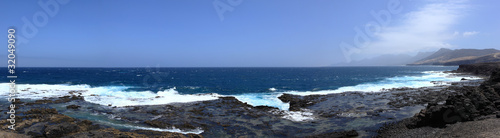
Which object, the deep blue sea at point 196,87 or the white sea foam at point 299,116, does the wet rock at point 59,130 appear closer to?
the deep blue sea at point 196,87

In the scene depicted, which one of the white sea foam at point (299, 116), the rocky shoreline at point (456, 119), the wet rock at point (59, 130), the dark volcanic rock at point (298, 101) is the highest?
the rocky shoreline at point (456, 119)

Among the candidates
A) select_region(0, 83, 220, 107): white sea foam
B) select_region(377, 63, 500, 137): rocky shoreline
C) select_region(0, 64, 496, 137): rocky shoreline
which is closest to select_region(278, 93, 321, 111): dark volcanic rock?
select_region(0, 64, 496, 137): rocky shoreline

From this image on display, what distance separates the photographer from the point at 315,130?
14508mm

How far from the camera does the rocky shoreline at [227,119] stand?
12.9 metres

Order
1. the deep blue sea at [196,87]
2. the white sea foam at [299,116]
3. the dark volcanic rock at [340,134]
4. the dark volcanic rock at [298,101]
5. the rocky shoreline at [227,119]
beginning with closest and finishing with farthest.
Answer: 1. the dark volcanic rock at [340,134]
2. the rocky shoreline at [227,119]
3. the white sea foam at [299,116]
4. the dark volcanic rock at [298,101]
5. the deep blue sea at [196,87]

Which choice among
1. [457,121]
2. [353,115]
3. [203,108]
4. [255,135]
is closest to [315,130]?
[255,135]

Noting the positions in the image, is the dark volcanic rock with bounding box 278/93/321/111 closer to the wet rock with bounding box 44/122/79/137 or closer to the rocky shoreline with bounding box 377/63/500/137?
the rocky shoreline with bounding box 377/63/500/137

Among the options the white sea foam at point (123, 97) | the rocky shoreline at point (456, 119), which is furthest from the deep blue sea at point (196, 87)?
the rocky shoreline at point (456, 119)

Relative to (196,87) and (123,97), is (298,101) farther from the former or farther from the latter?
(196,87)

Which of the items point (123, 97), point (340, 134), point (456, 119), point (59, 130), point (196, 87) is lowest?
point (196, 87)

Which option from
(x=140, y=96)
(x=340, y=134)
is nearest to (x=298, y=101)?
(x=340, y=134)

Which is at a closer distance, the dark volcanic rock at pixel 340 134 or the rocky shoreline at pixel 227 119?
the dark volcanic rock at pixel 340 134

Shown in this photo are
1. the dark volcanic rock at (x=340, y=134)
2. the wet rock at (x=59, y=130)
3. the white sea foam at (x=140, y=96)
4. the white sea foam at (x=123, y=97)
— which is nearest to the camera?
the wet rock at (x=59, y=130)

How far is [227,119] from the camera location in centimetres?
1762
